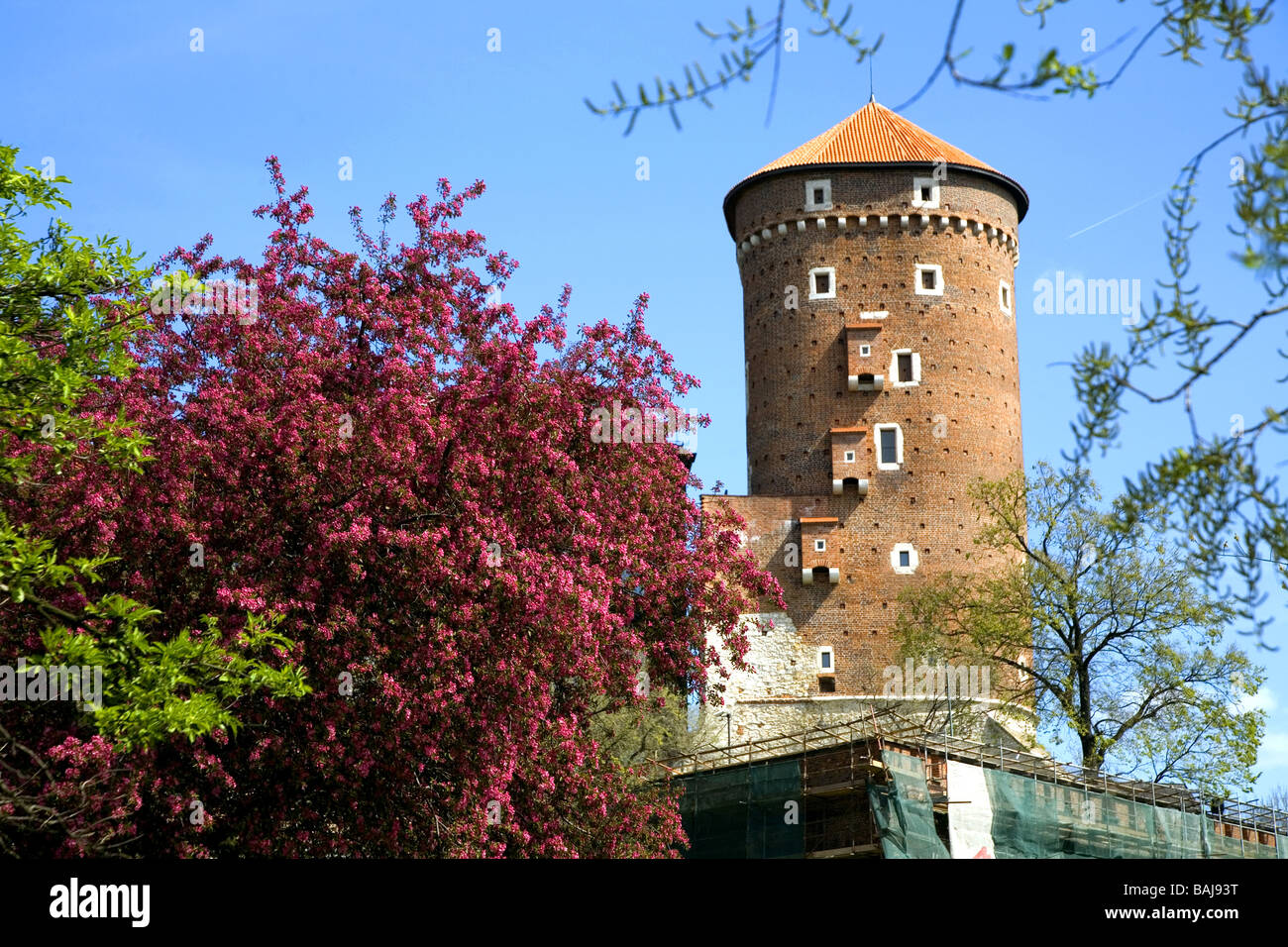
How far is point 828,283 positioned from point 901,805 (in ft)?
95.0

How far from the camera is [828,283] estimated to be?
59.9 meters

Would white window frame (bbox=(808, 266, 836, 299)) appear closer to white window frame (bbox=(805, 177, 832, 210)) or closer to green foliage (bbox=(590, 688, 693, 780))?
white window frame (bbox=(805, 177, 832, 210))

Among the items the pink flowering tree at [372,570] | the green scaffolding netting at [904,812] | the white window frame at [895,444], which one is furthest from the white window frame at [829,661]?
the pink flowering tree at [372,570]

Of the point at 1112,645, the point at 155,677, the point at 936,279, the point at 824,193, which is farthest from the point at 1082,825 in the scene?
the point at 155,677

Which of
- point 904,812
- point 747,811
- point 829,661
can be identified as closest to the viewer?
point 904,812

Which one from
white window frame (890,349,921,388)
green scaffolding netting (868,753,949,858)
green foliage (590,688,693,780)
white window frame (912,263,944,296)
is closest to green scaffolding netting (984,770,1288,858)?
green scaffolding netting (868,753,949,858)

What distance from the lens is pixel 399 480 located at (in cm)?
2008

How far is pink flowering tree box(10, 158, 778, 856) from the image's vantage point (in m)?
19.1

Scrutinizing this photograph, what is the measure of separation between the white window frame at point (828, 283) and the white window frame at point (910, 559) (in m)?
10.2

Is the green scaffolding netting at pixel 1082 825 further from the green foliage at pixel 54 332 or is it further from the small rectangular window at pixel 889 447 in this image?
the green foliage at pixel 54 332

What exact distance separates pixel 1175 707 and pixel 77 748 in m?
30.2

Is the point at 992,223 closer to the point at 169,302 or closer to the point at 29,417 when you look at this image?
the point at 169,302

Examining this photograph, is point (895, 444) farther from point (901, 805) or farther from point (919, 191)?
point (901, 805)
